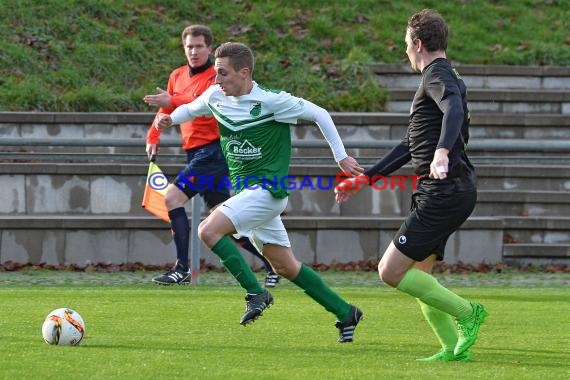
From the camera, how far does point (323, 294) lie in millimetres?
8055

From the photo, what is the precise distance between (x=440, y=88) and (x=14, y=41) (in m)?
11.5

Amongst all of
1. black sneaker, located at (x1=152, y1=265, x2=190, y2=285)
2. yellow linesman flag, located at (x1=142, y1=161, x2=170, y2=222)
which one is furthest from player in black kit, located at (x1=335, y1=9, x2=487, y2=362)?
yellow linesman flag, located at (x1=142, y1=161, x2=170, y2=222)

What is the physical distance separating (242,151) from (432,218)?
5.22 ft

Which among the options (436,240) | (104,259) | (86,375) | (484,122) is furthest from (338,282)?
(86,375)

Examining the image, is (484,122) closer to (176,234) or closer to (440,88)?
(176,234)

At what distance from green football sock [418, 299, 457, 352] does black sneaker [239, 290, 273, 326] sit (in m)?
1.05

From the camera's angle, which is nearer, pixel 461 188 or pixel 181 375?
pixel 181 375

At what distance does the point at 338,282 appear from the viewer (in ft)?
41.0

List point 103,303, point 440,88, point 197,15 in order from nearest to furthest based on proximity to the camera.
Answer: point 440,88 → point 103,303 → point 197,15

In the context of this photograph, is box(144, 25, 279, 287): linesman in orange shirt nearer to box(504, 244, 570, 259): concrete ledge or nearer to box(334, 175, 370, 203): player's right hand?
box(504, 244, 570, 259): concrete ledge

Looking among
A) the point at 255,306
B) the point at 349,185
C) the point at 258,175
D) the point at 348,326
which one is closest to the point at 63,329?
the point at 255,306

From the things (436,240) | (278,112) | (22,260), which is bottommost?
(22,260)

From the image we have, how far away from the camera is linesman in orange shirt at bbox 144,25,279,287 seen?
11.6m

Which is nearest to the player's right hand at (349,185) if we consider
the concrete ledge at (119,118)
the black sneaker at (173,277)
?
the black sneaker at (173,277)
